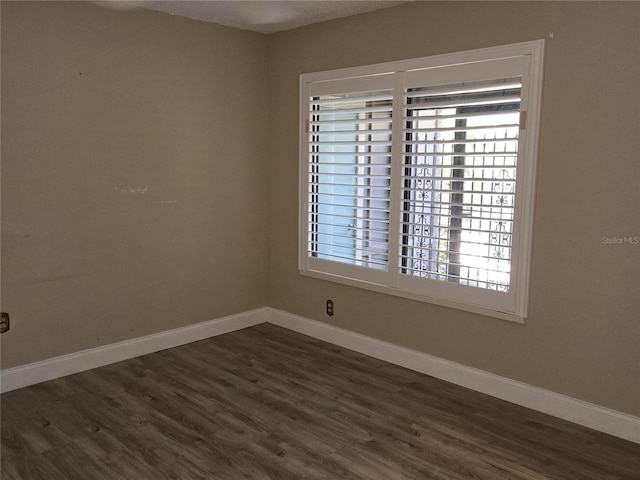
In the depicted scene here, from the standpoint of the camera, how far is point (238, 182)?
15.1 ft

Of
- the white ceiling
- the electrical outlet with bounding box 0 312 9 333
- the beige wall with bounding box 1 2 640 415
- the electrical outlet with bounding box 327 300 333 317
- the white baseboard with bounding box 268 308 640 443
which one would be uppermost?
the white ceiling

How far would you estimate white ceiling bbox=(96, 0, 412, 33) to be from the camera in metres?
3.68

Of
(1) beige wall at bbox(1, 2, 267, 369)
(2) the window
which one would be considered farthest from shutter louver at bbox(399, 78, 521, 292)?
(1) beige wall at bbox(1, 2, 267, 369)

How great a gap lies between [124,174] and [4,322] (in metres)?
1.22

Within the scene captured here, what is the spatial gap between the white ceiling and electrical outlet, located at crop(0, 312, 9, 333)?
6.87 ft

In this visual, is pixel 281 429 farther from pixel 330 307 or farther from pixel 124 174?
pixel 124 174

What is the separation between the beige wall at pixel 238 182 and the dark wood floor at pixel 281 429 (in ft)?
0.99

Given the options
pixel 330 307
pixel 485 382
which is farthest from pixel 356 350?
pixel 485 382

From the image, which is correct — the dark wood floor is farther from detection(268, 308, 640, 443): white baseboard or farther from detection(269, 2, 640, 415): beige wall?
detection(269, 2, 640, 415): beige wall

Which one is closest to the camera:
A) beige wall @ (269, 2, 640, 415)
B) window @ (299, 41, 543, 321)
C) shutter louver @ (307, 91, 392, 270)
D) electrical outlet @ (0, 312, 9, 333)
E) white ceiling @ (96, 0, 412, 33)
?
beige wall @ (269, 2, 640, 415)

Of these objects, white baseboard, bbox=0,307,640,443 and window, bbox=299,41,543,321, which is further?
window, bbox=299,41,543,321

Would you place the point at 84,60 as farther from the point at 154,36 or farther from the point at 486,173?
the point at 486,173

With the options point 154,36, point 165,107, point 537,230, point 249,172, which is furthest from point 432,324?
→ point 154,36

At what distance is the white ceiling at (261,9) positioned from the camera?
3678mm
